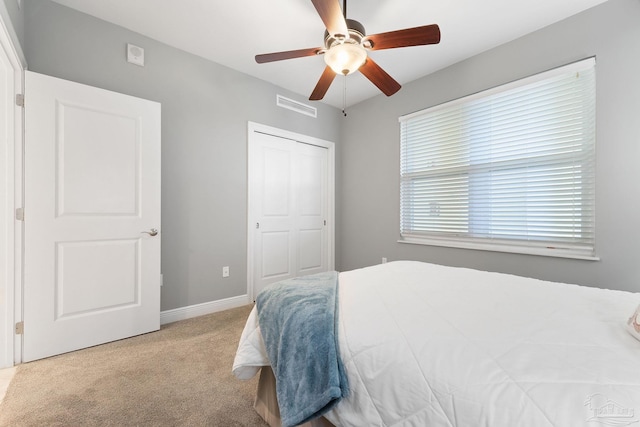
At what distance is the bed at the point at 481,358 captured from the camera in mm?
614

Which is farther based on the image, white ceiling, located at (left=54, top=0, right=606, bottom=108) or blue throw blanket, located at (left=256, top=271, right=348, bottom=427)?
white ceiling, located at (left=54, top=0, right=606, bottom=108)

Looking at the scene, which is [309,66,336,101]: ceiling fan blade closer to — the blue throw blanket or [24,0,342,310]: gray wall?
[24,0,342,310]: gray wall

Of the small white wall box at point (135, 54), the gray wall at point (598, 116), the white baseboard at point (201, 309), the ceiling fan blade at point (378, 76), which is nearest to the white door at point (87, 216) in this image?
the white baseboard at point (201, 309)

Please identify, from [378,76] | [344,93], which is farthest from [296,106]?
[378,76]

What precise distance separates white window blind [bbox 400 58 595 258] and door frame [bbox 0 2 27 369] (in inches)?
136

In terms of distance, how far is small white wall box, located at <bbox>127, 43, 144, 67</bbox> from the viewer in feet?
8.00

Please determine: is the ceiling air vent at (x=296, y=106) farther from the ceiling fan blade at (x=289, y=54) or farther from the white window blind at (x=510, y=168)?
the ceiling fan blade at (x=289, y=54)

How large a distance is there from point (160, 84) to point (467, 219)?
330 cm

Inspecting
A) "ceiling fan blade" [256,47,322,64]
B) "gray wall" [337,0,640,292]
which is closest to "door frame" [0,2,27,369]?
"ceiling fan blade" [256,47,322,64]

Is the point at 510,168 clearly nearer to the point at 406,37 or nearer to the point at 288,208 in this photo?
the point at 406,37

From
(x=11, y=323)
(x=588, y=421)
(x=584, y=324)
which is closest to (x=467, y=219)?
(x=584, y=324)

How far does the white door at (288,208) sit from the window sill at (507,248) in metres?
1.26

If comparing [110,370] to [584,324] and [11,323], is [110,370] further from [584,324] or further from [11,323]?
[584,324]

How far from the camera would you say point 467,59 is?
9.30 ft
